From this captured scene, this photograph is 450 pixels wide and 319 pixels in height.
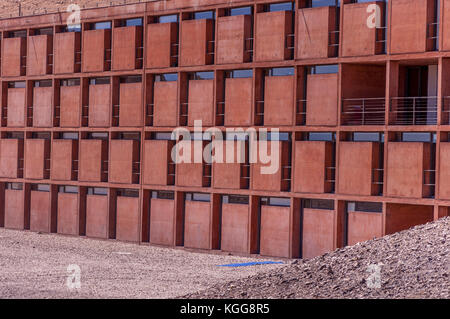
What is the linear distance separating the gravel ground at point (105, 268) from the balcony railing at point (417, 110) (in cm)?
714

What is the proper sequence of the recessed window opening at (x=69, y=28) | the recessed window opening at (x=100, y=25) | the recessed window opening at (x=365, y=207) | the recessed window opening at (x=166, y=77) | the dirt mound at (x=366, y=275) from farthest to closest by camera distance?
the recessed window opening at (x=69, y=28) < the recessed window opening at (x=100, y=25) < the recessed window opening at (x=166, y=77) < the recessed window opening at (x=365, y=207) < the dirt mound at (x=366, y=275)

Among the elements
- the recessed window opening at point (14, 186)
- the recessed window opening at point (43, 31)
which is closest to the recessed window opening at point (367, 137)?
the recessed window opening at point (43, 31)

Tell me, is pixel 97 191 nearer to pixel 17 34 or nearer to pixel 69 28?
pixel 69 28

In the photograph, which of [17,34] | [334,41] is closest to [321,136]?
[334,41]

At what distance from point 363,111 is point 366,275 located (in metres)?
12.9

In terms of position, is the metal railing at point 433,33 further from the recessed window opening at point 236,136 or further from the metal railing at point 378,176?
the recessed window opening at point 236,136

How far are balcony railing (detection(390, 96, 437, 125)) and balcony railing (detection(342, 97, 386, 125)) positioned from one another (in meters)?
0.66

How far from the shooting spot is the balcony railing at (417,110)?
3412 cm

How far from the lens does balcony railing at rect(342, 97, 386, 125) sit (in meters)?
34.6

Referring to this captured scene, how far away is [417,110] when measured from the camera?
34750mm

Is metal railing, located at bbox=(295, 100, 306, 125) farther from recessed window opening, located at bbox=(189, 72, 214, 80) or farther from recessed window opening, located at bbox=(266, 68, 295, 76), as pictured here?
recessed window opening, located at bbox=(189, 72, 214, 80)
